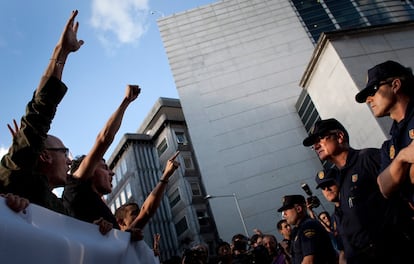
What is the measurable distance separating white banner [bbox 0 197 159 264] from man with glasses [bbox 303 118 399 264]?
177 centimetres

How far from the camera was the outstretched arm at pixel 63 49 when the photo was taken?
6.88 feet

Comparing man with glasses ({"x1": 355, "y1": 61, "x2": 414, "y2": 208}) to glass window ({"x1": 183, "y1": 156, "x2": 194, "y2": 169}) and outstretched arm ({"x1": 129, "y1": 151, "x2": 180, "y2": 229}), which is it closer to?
outstretched arm ({"x1": 129, "y1": 151, "x2": 180, "y2": 229})

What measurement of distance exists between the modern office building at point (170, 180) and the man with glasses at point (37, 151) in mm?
25396

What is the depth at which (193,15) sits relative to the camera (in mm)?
31703

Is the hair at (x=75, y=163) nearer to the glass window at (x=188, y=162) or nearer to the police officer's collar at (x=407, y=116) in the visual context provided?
the police officer's collar at (x=407, y=116)

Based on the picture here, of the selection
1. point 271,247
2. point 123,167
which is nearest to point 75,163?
point 271,247

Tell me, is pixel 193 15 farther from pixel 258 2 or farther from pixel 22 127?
pixel 22 127

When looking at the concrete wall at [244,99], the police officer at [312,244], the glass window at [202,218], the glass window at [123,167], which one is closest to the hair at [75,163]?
the police officer at [312,244]

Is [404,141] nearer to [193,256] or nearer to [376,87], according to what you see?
[376,87]

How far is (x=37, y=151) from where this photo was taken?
186 centimetres

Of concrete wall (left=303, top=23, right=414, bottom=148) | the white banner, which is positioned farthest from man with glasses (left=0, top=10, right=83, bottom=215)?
concrete wall (left=303, top=23, right=414, bottom=148)

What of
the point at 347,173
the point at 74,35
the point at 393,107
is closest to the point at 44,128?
the point at 74,35

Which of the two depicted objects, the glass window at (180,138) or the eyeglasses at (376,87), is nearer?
the eyeglasses at (376,87)

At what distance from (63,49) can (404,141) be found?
229 cm
